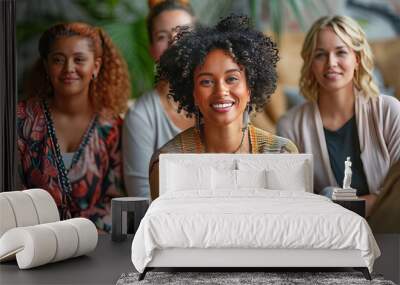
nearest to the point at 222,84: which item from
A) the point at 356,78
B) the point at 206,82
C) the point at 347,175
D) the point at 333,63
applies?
the point at 206,82

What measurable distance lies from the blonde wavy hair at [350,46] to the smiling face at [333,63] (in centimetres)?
4

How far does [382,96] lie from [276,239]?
317 centimetres

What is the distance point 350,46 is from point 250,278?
3.40 metres

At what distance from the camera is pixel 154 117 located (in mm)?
8062

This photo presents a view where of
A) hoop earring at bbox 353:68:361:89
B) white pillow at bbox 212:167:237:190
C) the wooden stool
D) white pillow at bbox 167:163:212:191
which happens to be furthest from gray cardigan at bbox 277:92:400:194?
the wooden stool

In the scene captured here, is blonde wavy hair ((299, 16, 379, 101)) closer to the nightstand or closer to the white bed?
the nightstand

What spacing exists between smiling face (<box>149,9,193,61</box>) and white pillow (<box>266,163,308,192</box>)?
6.16 feet

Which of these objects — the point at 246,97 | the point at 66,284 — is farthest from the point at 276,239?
the point at 246,97

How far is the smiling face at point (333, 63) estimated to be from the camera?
25.8 ft

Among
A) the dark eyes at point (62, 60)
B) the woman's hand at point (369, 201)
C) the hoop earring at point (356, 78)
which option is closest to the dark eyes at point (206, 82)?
the dark eyes at point (62, 60)

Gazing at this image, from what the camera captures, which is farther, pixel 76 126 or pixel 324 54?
pixel 76 126

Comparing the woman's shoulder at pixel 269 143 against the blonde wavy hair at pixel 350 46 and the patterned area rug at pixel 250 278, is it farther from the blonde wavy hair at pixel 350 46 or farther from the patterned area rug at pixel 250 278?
the patterned area rug at pixel 250 278

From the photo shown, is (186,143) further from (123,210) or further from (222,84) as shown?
(123,210)

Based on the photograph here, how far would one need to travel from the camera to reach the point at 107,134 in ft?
26.7
